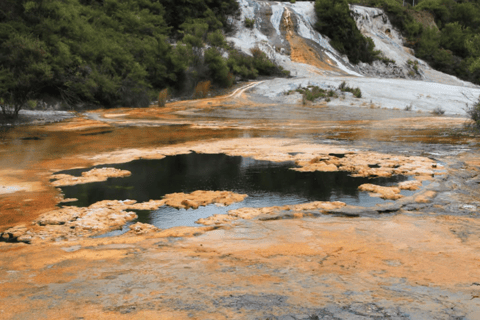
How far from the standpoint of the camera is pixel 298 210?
19.0ft

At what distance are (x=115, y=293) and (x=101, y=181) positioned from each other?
426 centimetres

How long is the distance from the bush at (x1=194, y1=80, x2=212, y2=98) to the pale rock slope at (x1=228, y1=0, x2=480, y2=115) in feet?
9.43

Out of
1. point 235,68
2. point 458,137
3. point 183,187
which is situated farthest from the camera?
point 235,68

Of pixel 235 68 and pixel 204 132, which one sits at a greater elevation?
pixel 235 68

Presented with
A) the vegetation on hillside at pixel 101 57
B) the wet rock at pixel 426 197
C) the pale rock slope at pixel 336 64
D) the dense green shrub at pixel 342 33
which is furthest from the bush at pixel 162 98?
the dense green shrub at pixel 342 33

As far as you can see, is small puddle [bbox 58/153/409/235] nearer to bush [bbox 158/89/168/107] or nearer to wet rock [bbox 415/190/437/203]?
wet rock [bbox 415/190/437/203]

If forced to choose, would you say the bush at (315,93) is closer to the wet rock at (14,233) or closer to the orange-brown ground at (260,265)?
the orange-brown ground at (260,265)

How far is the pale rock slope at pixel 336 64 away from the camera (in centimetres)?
2355

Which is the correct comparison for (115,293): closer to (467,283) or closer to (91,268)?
(91,268)

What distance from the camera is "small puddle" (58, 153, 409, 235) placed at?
593 cm

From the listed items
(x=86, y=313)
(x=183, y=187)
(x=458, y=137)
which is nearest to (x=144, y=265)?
(x=86, y=313)

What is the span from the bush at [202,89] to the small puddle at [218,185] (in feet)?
59.3

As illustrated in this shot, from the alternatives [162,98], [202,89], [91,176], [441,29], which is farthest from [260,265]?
[441,29]

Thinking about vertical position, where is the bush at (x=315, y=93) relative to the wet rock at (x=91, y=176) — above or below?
above
